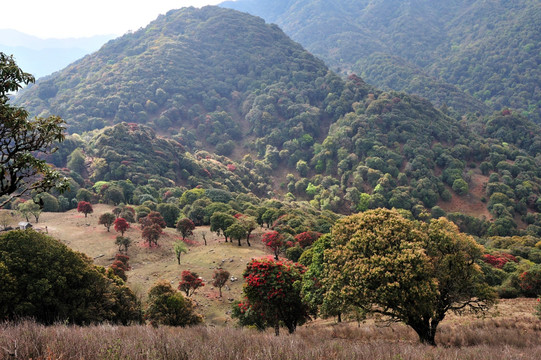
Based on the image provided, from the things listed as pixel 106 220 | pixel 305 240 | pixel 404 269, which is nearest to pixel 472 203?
pixel 305 240

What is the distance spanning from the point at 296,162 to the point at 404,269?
113252mm

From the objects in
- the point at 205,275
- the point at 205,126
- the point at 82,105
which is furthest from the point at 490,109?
the point at 82,105

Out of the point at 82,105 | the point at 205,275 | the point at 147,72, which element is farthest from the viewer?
the point at 147,72

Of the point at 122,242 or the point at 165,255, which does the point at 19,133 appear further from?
the point at 165,255

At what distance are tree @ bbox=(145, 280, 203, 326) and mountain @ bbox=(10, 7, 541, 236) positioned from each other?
157ft

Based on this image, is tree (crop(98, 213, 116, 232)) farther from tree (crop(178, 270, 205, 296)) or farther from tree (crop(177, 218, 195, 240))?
tree (crop(178, 270, 205, 296))

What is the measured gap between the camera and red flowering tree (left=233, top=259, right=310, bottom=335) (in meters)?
22.9

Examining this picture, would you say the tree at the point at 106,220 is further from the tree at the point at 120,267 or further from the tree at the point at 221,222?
the tree at the point at 221,222

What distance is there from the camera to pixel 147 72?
177750 millimetres

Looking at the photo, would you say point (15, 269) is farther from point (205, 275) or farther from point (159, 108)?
point (159, 108)

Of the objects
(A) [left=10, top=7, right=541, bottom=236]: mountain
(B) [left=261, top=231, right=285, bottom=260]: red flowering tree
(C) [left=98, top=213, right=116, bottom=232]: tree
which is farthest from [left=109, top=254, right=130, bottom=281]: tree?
(A) [left=10, top=7, right=541, bottom=236]: mountain

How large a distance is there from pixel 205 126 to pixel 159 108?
3121 centimetres

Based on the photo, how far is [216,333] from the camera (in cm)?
1305

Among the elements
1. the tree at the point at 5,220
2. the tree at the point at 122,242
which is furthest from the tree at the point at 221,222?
the tree at the point at 5,220
